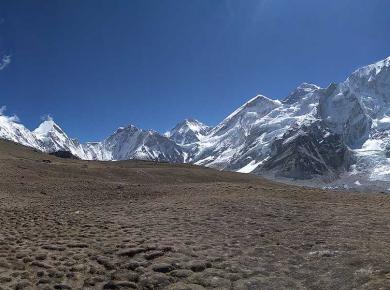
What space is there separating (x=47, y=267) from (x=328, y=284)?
8.87 m

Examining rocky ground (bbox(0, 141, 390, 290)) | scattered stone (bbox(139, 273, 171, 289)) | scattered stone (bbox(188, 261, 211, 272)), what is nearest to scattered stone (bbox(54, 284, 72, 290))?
rocky ground (bbox(0, 141, 390, 290))

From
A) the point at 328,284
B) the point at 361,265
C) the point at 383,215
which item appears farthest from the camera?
the point at 383,215

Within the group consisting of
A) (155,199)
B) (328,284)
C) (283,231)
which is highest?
(155,199)

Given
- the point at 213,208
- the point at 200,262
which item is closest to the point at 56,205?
the point at 213,208

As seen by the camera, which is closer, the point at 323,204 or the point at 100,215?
the point at 100,215

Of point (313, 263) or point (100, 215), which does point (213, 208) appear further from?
point (313, 263)

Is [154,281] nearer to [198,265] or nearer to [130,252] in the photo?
[198,265]

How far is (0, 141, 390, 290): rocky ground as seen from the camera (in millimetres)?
15070

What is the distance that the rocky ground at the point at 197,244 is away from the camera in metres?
15.1

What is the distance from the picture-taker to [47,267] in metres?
16.5

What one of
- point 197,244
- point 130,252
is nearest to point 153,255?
point 130,252

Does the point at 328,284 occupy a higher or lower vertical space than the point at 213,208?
lower

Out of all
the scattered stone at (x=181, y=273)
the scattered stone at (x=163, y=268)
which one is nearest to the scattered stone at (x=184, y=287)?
the scattered stone at (x=181, y=273)

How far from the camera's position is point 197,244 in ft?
63.6
